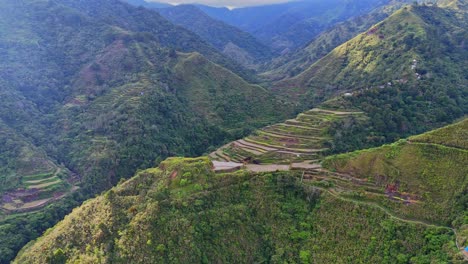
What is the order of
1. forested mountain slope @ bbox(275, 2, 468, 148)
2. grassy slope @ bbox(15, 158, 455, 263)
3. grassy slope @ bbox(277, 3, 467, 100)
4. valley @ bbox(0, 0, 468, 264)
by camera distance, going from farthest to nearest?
grassy slope @ bbox(277, 3, 467, 100), forested mountain slope @ bbox(275, 2, 468, 148), valley @ bbox(0, 0, 468, 264), grassy slope @ bbox(15, 158, 455, 263)

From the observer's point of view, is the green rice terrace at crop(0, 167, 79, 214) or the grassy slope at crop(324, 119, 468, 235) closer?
the grassy slope at crop(324, 119, 468, 235)

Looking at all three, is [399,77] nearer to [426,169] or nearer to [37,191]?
[426,169]

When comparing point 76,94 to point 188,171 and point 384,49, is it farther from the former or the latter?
point 384,49

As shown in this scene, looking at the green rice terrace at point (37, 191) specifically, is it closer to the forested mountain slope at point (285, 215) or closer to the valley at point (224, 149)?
the valley at point (224, 149)

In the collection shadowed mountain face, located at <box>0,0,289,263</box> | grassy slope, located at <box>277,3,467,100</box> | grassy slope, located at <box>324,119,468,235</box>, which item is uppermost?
grassy slope, located at <box>277,3,467,100</box>

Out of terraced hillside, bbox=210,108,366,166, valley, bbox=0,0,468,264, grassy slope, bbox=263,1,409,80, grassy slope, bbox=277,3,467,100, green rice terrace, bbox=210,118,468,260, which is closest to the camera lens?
green rice terrace, bbox=210,118,468,260

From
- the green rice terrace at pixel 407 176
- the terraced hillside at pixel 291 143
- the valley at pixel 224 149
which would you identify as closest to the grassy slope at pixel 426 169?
the green rice terrace at pixel 407 176

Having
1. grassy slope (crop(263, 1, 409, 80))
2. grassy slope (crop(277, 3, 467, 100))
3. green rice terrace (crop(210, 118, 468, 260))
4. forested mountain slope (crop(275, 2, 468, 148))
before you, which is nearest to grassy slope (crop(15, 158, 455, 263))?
green rice terrace (crop(210, 118, 468, 260))

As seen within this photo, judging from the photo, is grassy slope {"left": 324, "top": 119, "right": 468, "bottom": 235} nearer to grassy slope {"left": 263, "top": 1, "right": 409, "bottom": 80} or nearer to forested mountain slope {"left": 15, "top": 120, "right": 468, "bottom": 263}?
forested mountain slope {"left": 15, "top": 120, "right": 468, "bottom": 263}
